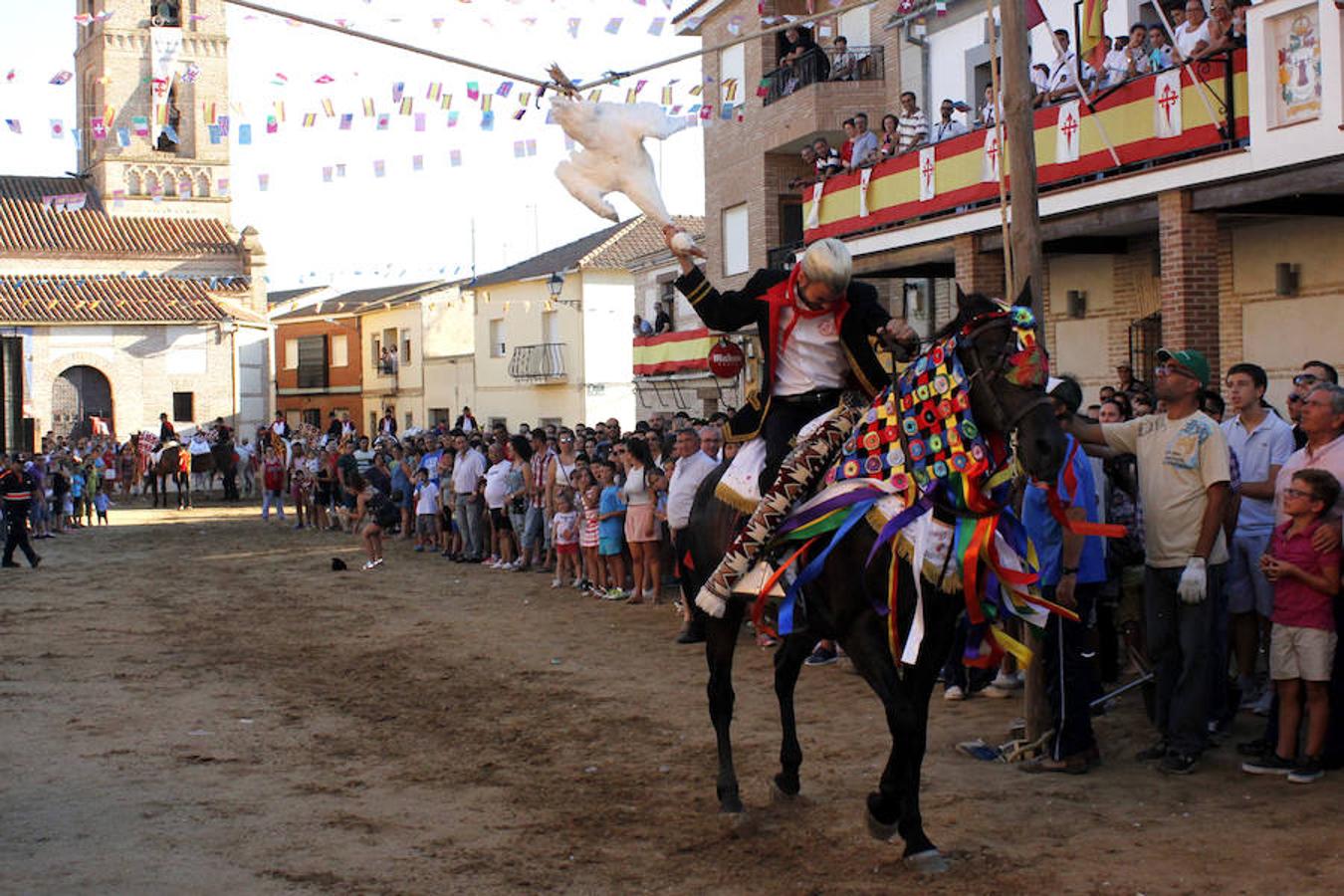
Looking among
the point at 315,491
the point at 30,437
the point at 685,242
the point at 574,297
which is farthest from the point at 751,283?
the point at 30,437

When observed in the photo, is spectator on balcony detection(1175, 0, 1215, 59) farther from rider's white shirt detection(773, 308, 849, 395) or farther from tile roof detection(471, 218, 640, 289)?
tile roof detection(471, 218, 640, 289)

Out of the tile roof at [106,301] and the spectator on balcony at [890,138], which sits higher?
the tile roof at [106,301]

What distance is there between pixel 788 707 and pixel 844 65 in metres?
19.2

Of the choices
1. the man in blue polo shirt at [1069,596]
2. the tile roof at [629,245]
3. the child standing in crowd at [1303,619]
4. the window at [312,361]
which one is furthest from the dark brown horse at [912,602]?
the window at [312,361]

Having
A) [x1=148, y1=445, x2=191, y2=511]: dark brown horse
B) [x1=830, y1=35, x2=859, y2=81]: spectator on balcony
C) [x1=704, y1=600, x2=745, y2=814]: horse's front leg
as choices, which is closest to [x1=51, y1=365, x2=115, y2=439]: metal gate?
[x1=148, y1=445, x2=191, y2=511]: dark brown horse

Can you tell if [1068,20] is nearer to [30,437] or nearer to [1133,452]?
[1133,452]

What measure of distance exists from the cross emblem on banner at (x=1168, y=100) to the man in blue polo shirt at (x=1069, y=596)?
7617 mm

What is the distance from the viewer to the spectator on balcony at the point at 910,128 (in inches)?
765

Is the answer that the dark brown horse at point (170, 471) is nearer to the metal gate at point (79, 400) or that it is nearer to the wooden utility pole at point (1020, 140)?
the metal gate at point (79, 400)

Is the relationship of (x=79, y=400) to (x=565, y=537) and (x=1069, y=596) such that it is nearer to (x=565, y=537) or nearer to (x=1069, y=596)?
(x=565, y=537)

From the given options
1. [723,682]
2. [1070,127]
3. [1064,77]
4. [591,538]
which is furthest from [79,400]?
[723,682]

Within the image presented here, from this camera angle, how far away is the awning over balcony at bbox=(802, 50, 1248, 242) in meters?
13.8

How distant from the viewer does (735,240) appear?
29094 millimetres

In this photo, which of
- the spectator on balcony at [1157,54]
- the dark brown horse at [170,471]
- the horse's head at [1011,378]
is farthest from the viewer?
the dark brown horse at [170,471]
